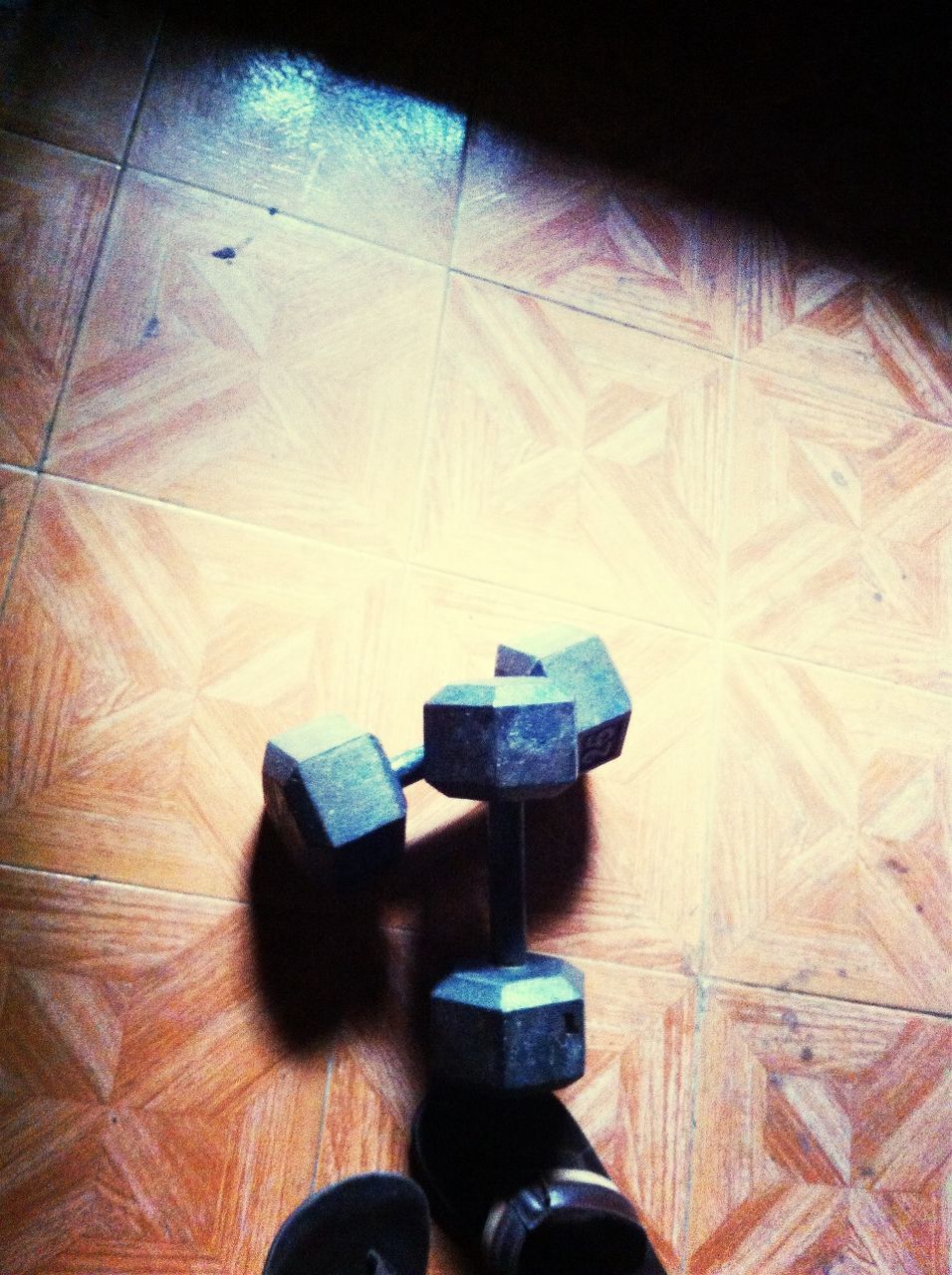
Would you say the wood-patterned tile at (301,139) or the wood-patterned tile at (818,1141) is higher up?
the wood-patterned tile at (301,139)

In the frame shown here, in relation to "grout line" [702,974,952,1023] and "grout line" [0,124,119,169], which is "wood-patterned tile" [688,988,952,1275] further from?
"grout line" [0,124,119,169]

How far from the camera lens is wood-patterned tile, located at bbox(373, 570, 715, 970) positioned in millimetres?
1096

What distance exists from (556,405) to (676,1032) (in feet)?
2.52

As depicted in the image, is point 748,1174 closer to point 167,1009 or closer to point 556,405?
point 167,1009

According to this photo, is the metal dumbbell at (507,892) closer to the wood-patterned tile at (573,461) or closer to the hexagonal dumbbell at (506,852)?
the hexagonal dumbbell at (506,852)

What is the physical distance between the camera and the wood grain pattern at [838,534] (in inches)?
49.4

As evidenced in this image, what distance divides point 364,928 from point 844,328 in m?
1.04

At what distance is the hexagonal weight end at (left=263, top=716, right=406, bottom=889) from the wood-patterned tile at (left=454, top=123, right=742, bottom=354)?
0.66m

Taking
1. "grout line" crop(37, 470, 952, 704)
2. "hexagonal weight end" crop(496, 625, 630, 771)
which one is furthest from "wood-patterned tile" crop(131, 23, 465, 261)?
"hexagonal weight end" crop(496, 625, 630, 771)

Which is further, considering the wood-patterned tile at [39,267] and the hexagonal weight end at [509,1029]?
the wood-patterned tile at [39,267]

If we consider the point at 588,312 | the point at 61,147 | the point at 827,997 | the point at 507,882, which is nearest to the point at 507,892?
the point at 507,882

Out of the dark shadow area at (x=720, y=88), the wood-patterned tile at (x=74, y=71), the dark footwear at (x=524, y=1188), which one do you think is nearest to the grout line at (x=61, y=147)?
the wood-patterned tile at (x=74, y=71)

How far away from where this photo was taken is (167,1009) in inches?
39.8

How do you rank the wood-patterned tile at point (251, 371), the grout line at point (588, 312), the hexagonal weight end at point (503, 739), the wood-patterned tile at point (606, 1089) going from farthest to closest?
1. the grout line at point (588, 312)
2. the wood-patterned tile at point (251, 371)
3. the wood-patterned tile at point (606, 1089)
4. the hexagonal weight end at point (503, 739)
